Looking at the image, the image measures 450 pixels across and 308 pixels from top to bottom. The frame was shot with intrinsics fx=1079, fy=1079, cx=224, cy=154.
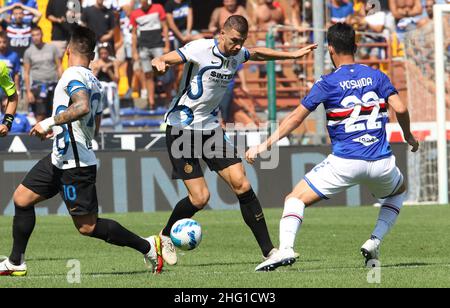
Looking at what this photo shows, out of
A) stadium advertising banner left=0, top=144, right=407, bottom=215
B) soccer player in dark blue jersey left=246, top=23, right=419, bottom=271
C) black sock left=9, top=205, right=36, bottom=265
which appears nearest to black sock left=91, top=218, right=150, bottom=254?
black sock left=9, top=205, right=36, bottom=265

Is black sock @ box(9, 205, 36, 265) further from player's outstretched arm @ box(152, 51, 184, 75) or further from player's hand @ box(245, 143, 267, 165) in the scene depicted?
player's hand @ box(245, 143, 267, 165)

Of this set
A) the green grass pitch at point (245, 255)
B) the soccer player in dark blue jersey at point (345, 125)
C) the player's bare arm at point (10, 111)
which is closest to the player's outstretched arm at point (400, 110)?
the soccer player in dark blue jersey at point (345, 125)

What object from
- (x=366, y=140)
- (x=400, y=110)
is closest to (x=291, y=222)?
(x=366, y=140)

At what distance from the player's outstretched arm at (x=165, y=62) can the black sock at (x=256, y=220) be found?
1.59 metres

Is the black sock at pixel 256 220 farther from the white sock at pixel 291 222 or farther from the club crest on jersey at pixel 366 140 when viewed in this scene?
the club crest on jersey at pixel 366 140

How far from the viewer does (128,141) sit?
21062 millimetres

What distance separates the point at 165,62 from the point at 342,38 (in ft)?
6.29

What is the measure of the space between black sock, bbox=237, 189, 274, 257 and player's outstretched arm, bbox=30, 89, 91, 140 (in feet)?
8.10

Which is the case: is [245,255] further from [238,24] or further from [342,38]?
[342,38]

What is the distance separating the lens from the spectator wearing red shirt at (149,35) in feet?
77.6

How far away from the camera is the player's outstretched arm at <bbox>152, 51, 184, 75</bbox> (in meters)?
10.6

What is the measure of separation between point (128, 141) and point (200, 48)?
9732 millimetres

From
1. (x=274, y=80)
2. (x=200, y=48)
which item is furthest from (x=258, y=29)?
(x=200, y=48)
